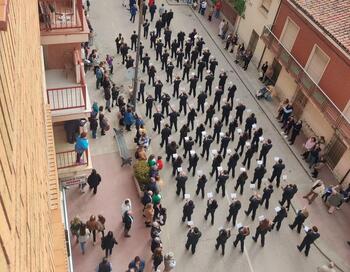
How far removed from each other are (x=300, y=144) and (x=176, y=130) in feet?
19.7

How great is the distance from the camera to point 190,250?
49.1 feet

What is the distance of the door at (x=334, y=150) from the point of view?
18.0 m

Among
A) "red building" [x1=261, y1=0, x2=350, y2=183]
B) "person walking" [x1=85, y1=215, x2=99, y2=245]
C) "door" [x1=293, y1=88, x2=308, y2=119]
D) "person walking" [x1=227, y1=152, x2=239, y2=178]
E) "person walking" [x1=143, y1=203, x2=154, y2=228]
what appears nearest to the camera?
"person walking" [x1=85, y1=215, x2=99, y2=245]

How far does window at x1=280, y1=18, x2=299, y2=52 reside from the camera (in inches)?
817

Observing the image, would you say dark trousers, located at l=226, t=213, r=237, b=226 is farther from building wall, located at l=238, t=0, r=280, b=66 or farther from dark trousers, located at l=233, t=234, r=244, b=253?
building wall, located at l=238, t=0, r=280, b=66

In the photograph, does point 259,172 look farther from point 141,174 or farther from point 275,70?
point 275,70

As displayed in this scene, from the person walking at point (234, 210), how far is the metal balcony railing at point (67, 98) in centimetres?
628

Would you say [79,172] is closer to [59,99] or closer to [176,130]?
[59,99]

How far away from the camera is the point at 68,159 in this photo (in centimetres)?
1445

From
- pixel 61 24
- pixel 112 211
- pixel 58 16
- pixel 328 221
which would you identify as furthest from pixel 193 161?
pixel 58 16

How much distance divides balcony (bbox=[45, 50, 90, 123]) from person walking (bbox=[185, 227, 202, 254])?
5381 mm

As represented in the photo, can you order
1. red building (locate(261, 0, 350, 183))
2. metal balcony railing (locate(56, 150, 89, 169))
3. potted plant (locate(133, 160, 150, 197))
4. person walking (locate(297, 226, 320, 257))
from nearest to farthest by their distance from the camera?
metal balcony railing (locate(56, 150, 89, 169)) < person walking (locate(297, 226, 320, 257)) < potted plant (locate(133, 160, 150, 197)) < red building (locate(261, 0, 350, 183))

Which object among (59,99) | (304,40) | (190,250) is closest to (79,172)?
(59,99)

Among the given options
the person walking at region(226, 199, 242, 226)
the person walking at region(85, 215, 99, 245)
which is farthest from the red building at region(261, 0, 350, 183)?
the person walking at region(85, 215, 99, 245)
